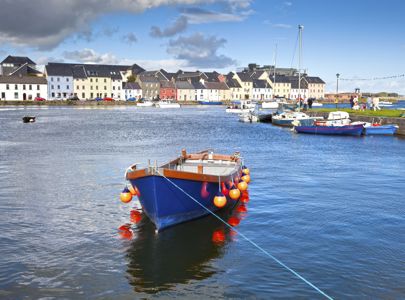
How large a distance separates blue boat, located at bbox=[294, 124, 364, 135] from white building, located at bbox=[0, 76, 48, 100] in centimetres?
11724

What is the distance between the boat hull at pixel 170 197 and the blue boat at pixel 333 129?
40.7 meters

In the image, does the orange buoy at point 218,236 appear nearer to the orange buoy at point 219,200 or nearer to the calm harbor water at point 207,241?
the calm harbor water at point 207,241

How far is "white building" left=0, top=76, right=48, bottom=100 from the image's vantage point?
14788 cm

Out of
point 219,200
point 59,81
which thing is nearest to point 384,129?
point 219,200

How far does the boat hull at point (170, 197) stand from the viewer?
1496 cm

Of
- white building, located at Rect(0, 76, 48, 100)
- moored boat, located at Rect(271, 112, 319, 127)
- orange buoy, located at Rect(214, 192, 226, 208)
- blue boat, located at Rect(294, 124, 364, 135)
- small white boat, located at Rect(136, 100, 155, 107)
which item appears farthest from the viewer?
small white boat, located at Rect(136, 100, 155, 107)

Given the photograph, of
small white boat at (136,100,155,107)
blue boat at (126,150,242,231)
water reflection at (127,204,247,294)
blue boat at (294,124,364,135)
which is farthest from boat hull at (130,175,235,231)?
small white boat at (136,100,155,107)

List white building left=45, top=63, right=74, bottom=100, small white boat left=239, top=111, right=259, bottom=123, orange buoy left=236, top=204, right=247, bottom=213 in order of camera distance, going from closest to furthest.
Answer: orange buoy left=236, top=204, right=247, bottom=213
small white boat left=239, top=111, right=259, bottom=123
white building left=45, top=63, right=74, bottom=100

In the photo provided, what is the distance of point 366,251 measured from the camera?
Answer: 14305 millimetres

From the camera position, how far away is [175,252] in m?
14.1

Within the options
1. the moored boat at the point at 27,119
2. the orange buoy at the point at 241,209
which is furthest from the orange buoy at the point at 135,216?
the moored boat at the point at 27,119

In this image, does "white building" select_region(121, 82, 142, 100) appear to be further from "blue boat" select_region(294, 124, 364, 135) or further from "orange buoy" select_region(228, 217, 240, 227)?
"orange buoy" select_region(228, 217, 240, 227)

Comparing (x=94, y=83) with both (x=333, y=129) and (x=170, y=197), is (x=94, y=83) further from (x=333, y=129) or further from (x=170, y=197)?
(x=170, y=197)

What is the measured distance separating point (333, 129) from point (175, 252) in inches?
1738
